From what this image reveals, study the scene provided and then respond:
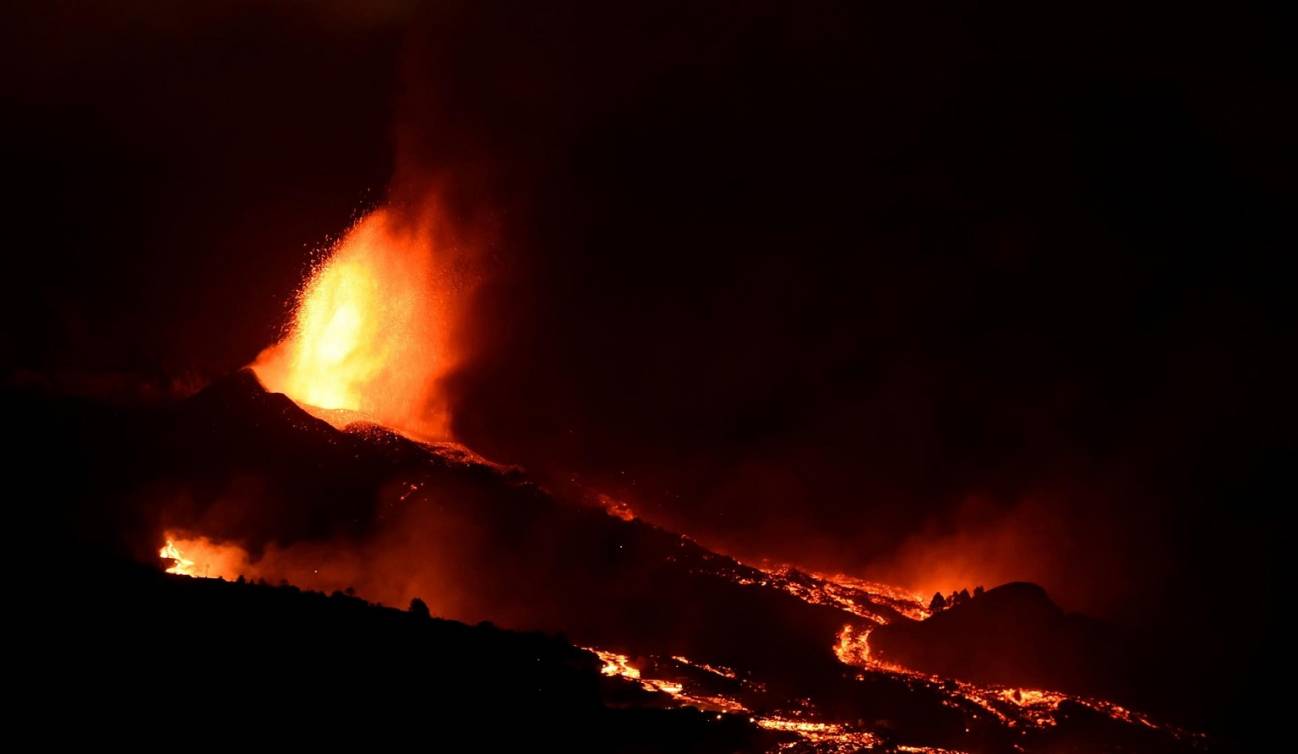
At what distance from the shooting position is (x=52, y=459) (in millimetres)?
38781

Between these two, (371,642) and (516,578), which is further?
(516,578)

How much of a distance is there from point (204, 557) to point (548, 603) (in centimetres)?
951

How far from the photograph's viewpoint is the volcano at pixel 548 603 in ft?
77.7

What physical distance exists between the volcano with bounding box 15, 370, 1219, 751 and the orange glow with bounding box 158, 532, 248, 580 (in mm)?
78

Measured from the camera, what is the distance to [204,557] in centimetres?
3641

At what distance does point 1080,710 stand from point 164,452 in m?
27.1

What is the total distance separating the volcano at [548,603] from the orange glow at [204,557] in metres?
0.08

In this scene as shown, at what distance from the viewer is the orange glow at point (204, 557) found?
35719 millimetres

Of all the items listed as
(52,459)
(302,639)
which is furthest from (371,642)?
(52,459)

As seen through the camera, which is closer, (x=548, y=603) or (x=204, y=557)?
A: (x=204, y=557)

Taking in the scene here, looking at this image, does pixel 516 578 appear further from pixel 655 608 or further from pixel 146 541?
pixel 146 541

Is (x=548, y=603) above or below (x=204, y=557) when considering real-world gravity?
below

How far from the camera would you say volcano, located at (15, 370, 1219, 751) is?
23688 millimetres

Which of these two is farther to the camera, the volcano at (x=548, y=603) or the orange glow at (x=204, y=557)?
the orange glow at (x=204, y=557)
